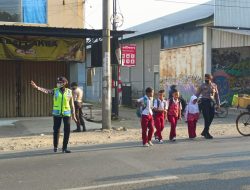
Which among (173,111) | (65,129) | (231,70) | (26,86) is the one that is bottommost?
(65,129)

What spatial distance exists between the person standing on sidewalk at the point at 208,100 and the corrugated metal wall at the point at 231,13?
13.9m

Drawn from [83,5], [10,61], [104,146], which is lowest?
[104,146]

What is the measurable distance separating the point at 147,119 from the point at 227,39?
50.7ft

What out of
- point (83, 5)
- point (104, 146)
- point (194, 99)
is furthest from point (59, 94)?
point (83, 5)

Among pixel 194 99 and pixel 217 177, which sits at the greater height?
pixel 194 99

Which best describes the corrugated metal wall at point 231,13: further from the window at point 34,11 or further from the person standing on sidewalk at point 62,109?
the person standing on sidewalk at point 62,109

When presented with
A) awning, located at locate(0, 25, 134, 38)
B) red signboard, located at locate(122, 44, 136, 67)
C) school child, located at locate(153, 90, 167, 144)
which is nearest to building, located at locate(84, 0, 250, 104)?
red signboard, located at locate(122, 44, 136, 67)

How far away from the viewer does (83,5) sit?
19.2m

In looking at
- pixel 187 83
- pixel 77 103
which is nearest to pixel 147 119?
pixel 77 103

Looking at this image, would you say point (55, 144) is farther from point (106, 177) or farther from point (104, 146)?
point (106, 177)

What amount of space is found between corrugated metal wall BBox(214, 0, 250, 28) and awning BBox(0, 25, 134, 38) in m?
10.9

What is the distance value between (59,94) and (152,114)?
2675 mm

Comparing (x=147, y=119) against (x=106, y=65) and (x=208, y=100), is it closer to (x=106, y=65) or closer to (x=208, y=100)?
(x=208, y=100)

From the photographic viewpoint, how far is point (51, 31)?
16.8m
